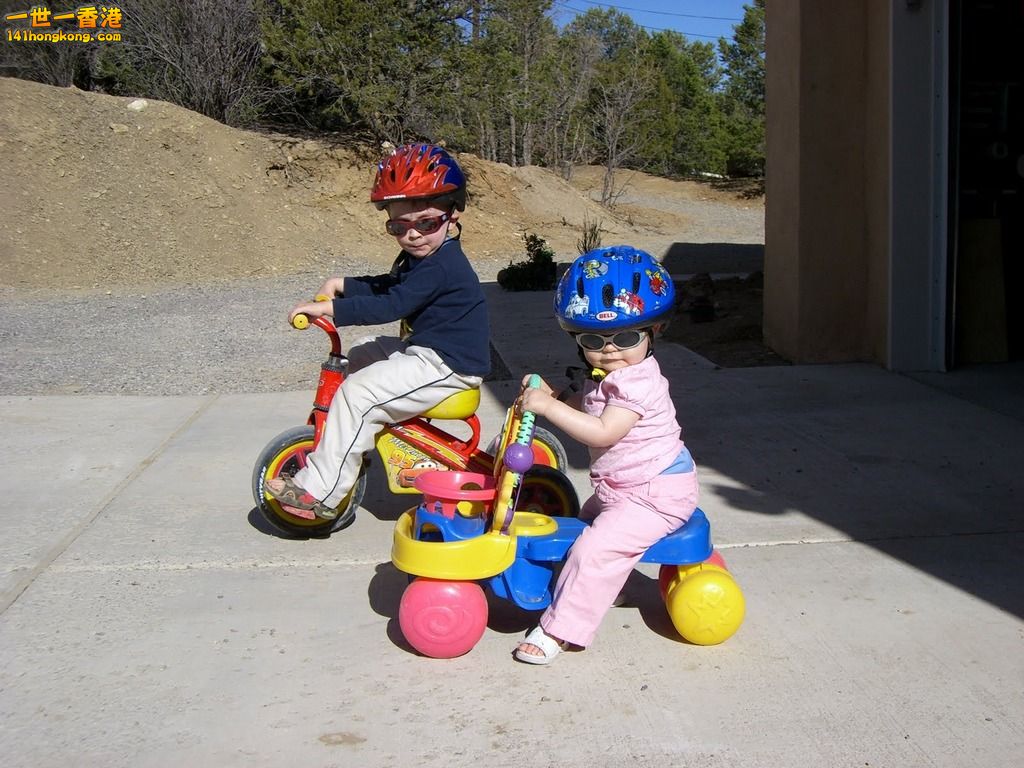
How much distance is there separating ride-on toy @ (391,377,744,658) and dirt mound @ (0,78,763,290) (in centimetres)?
1094

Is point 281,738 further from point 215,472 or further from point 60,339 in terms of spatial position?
point 60,339

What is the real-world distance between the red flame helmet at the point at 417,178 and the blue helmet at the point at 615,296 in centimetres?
88

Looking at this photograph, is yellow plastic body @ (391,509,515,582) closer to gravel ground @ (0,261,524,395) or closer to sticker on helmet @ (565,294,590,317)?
sticker on helmet @ (565,294,590,317)

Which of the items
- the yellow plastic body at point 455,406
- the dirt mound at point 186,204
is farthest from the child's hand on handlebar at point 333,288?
the dirt mound at point 186,204

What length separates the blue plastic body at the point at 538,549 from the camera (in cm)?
356

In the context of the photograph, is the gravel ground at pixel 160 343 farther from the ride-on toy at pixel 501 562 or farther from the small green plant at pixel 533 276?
the ride-on toy at pixel 501 562

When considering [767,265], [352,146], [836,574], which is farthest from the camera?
[352,146]

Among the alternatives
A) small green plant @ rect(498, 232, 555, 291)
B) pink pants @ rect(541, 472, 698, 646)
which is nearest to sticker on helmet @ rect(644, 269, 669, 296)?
pink pants @ rect(541, 472, 698, 646)

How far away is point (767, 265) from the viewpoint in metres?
7.90

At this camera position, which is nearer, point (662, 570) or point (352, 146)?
point (662, 570)

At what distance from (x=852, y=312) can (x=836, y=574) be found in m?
3.69

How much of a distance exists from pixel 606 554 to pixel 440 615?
55 cm

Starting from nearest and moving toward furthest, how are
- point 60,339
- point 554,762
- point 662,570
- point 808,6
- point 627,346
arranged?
1. point 554,762
2. point 627,346
3. point 662,570
4. point 808,6
5. point 60,339

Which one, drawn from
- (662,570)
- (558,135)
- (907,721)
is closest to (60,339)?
(662,570)
